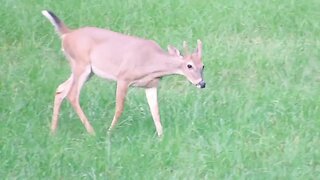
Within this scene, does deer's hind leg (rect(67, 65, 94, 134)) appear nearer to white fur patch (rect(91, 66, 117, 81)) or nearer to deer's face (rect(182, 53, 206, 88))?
white fur patch (rect(91, 66, 117, 81))

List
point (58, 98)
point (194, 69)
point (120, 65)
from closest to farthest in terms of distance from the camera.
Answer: point (194, 69), point (120, 65), point (58, 98)

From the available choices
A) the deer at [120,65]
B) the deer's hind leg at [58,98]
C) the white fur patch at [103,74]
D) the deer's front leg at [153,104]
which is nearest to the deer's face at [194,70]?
the deer at [120,65]

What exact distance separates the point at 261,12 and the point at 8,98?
3.75 metres

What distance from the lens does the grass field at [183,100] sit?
748cm

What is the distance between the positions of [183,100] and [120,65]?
0.91 metres

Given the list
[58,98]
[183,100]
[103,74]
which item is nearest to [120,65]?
[103,74]

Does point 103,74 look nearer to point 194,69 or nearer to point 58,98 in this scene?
point 58,98

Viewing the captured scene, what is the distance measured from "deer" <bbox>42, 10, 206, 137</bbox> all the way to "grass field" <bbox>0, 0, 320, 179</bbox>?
0.73 ft

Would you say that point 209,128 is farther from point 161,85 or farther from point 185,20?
point 185,20

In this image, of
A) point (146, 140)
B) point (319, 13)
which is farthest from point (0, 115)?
point (319, 13)

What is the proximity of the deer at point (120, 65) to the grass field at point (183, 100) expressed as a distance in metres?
0.22

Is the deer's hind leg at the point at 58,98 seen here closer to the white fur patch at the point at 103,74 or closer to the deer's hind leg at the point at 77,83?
the deer's hind leg at the point at 77,83

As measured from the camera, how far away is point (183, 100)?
354 inches

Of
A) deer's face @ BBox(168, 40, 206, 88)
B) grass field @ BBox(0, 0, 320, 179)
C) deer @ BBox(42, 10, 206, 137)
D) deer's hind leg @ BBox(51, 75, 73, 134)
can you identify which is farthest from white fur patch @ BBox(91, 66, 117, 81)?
deer's face @ BBox(168, 40, 206, 88)
